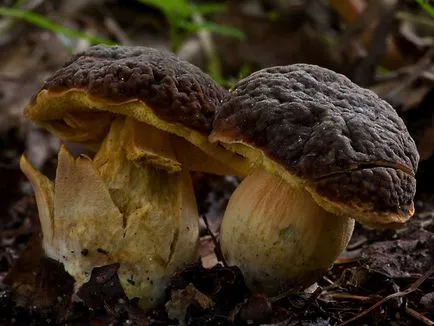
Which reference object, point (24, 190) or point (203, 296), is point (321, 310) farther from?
point (24, 190)

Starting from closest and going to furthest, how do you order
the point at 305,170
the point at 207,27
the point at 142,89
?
the point at 305,170
the point at 142,89
the point at 207,27

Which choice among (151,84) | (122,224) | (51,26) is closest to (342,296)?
(122,224)

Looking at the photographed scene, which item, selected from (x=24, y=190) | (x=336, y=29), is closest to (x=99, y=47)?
(x=24, y=190)

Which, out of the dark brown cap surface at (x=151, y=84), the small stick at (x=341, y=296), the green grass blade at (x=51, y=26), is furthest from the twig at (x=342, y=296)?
the green grass blade at (x=51, y=26)

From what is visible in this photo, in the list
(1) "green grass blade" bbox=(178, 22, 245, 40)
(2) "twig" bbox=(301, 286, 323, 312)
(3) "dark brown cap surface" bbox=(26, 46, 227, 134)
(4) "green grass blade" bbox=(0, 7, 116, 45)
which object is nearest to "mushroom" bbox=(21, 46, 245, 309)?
(3) "dark brown cap surface" bbox=(26, 46, 227, 134)

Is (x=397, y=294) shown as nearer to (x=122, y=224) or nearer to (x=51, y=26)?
(x=122, y=224)

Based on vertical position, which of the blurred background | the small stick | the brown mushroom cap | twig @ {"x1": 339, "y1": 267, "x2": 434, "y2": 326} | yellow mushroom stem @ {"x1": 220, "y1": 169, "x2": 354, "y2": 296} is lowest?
the blurred background

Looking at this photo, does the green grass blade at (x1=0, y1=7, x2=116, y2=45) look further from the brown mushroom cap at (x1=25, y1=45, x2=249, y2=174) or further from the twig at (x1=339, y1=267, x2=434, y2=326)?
the twig at (x1=339, y1=267, x2=434, y2=326)
